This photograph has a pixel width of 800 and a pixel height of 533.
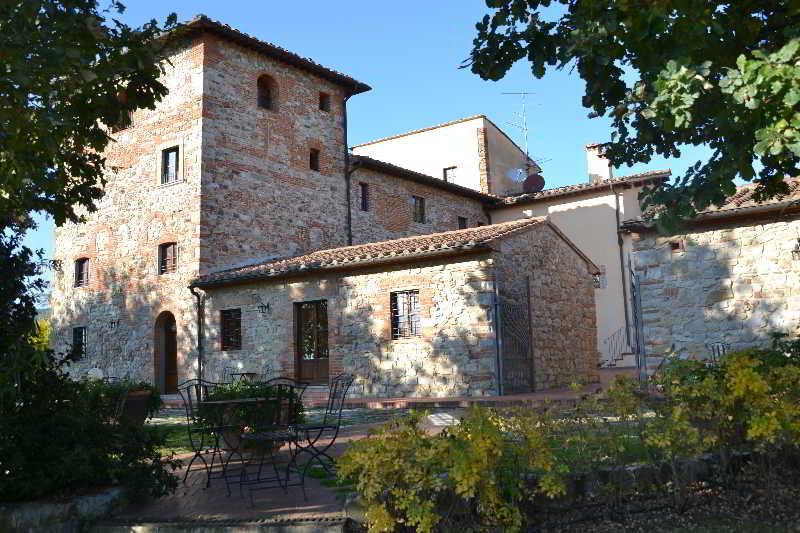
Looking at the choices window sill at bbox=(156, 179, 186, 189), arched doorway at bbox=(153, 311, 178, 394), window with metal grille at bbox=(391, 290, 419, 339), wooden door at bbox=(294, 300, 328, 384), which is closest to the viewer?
window with metal grille at bbox=(391, 290, 419, 339)

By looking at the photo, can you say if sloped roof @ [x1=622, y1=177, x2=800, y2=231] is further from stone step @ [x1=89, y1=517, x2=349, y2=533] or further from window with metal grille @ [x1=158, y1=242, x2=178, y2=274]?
window with metal grille @ [x1=158, y1=242, x2=178, y2=274]

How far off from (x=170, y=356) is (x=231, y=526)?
43.7 ft

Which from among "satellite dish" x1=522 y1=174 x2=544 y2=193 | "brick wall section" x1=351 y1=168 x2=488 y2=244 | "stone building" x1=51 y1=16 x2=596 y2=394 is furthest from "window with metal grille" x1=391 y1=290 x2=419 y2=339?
"satellite dish" x1=522 y1=174 x2=544 y2=193

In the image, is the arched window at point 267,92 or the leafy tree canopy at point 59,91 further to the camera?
the arched window at point 267,92

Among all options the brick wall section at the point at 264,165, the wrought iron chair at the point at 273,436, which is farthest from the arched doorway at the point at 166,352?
the wrought iron chair at the point at 273,436

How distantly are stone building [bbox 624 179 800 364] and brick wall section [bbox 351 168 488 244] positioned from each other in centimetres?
980

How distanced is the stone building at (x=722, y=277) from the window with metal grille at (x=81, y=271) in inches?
556

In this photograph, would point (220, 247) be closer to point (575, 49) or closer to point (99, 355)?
point (99, 355)

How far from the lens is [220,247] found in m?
16.2

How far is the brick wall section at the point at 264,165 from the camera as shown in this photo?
1627 centimetres

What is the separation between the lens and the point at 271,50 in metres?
17.5

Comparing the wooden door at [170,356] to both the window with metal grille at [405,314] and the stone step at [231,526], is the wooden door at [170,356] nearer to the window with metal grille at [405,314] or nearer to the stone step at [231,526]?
the window with metal grille at [405,314]

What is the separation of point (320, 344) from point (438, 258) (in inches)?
154

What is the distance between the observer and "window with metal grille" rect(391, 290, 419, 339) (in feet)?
43.9
